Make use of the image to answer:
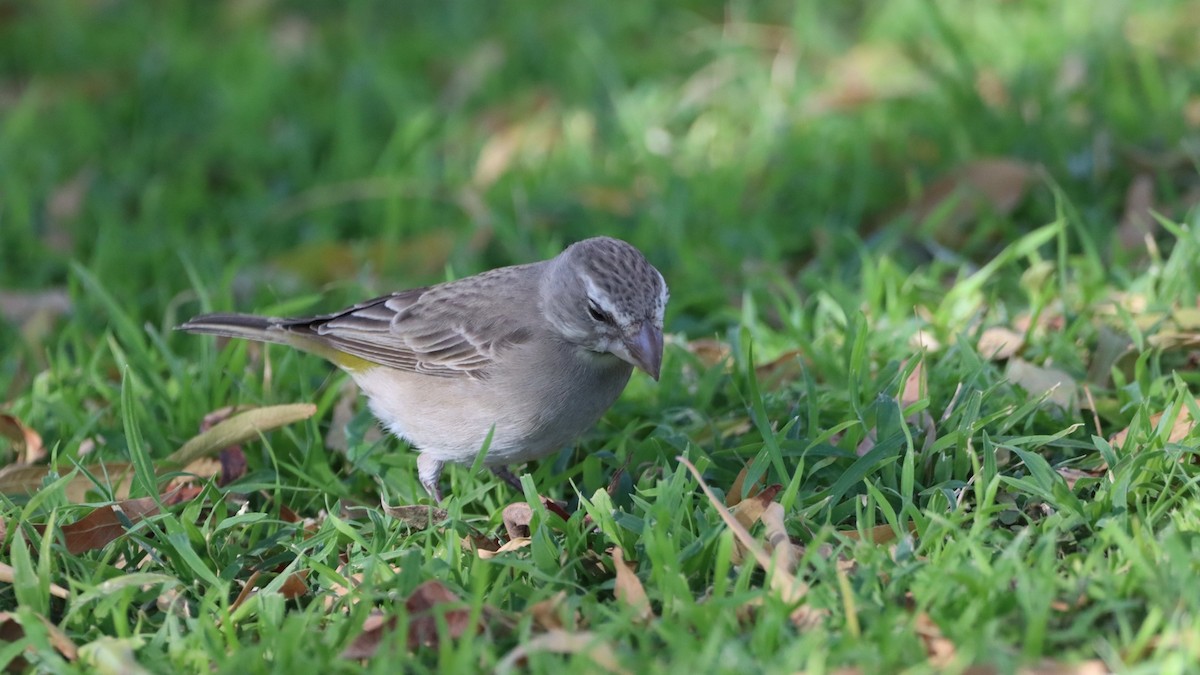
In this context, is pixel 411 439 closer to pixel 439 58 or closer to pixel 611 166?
pixel 611 166

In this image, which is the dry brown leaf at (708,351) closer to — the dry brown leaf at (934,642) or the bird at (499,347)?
the bird at (499,347)

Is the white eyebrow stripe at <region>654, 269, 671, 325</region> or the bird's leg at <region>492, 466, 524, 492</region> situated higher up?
the white eyebrow stripe at <region>654, 269, 671, 325</region>

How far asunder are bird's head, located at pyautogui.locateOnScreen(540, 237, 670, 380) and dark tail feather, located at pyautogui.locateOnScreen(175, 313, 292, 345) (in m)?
1.26

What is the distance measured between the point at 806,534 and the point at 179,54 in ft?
23.7

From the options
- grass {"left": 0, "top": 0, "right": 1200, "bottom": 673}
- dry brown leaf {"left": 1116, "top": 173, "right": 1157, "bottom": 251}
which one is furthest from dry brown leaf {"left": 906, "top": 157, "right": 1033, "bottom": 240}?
dry brown leaf {"left": 1116, "top": 173, "right": 1157, "bottom": 251}

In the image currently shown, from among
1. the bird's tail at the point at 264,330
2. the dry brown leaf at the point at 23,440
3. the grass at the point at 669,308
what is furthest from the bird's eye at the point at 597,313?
the dry brown leaf at the point at 23,440

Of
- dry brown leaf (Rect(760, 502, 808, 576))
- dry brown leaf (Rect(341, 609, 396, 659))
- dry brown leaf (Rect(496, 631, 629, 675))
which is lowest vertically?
dry brown leaf (Rect(341, 609, 396, 659))

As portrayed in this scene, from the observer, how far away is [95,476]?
193 inches

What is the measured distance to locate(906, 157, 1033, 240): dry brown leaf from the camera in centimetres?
668

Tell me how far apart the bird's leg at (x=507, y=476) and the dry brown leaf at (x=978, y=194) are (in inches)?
104

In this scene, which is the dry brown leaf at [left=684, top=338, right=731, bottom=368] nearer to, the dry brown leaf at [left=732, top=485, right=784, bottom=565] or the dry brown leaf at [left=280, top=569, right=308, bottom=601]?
the dry brown leaf at [left=732, top=485, right=784, bottom=565]

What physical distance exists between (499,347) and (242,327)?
3.72 feet

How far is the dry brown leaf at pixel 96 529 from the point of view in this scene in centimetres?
441

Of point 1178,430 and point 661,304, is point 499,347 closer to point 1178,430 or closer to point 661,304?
point 661,304
